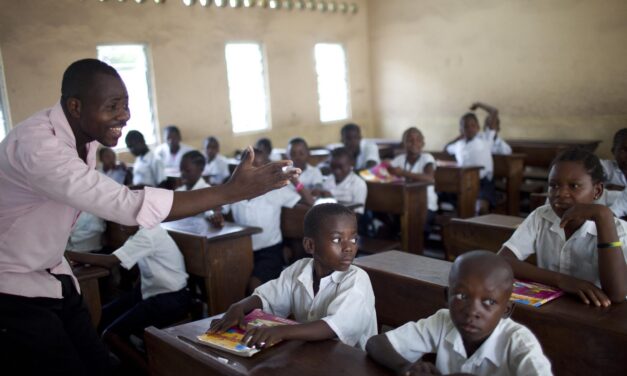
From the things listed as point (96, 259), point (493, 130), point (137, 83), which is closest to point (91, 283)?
point (96, 259)

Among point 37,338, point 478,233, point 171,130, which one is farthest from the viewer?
point 171,130

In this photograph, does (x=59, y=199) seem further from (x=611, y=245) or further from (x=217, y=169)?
(x=217, y=169)

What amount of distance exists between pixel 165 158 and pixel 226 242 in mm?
4161

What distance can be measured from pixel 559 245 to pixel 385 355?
88cm

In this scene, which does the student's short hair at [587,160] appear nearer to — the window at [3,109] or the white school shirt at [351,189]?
the white school shirt at [351,189]

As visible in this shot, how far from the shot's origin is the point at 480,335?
1305 millimetres

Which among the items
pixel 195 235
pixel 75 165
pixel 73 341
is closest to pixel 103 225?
pixel 195 235

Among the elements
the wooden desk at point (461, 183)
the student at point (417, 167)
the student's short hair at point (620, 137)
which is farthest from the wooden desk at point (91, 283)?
the wooden desk at point (461, 183)

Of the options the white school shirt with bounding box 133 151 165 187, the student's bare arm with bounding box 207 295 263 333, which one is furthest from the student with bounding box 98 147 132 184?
the student's bare arm with bounding box 207 295 263 333

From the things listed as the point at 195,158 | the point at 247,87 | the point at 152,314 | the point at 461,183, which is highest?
the point at 247,87

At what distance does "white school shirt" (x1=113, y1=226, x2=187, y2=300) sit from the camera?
2.84m

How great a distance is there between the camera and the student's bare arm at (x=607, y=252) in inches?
64.9

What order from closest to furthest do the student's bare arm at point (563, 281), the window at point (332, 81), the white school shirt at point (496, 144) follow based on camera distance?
→ the student's bare arm at point (563, 281) < the white school shirt at point (496, 144) < the window at point (332, 81)

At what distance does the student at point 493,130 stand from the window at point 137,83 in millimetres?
4061
